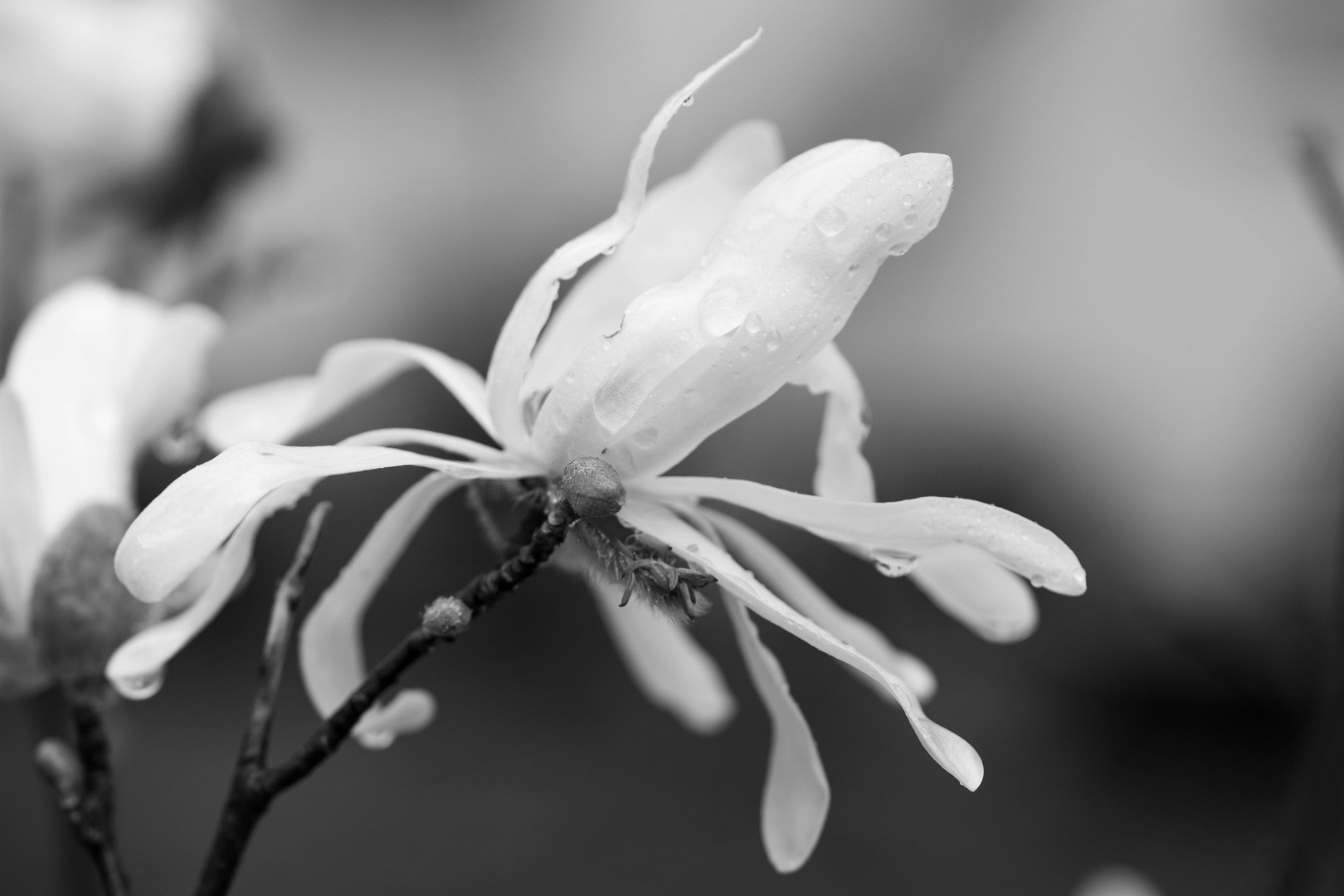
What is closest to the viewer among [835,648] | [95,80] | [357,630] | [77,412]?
[835,648]

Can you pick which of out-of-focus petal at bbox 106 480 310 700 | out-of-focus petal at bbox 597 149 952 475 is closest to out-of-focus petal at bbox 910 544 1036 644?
out-of-focus petal at bbox 597 149 952 475

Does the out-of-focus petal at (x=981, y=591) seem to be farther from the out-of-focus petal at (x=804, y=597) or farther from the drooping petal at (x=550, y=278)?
the drooping petal at (x=550, y=278)

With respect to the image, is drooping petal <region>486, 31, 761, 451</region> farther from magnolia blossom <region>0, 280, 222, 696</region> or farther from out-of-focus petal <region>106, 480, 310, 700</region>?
magnolia blossom <region>0, 280, 222, 696</region>

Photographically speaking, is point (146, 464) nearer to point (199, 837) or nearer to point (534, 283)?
point (199, 837)

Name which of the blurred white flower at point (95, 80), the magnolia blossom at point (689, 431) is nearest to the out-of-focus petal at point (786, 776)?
the magnolia blossom at point (689, 431)

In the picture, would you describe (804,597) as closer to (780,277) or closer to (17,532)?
(780,277)

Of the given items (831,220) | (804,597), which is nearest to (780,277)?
(831,220)

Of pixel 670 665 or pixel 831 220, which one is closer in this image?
pixel 831 220
